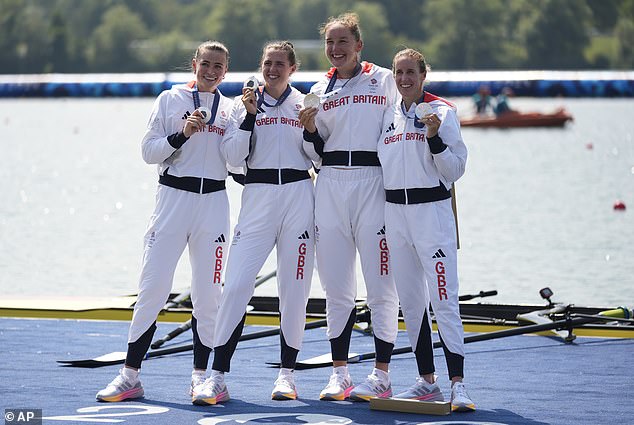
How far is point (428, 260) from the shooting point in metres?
6.62

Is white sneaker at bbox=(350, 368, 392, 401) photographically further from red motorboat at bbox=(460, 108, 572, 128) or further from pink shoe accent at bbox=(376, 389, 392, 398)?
red motorboat at bbox=(460, 108, 572, 128)

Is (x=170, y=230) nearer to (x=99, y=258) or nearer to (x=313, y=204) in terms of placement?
(x=313, y=204)

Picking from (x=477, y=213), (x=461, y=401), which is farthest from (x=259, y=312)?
(x=477, y=213)

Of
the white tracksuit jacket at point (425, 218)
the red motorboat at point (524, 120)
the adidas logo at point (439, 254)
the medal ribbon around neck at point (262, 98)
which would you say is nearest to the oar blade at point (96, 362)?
the medal ribbon around neck at point (262, 98)

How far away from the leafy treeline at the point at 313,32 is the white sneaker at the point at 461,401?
2789 inches

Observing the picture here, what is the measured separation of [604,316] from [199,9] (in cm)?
9813

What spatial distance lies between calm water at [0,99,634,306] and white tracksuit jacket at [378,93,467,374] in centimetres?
684

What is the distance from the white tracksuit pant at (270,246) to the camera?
6852 millimetres

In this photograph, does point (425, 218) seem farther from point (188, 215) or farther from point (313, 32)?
point (313, 32)

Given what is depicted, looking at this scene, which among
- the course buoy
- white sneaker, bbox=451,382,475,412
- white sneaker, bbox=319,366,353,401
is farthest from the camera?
the course buoy

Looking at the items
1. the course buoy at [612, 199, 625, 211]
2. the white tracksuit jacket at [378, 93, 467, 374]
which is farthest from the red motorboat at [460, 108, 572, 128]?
the white tracksuit jacket at [378, 93, 467, 374]

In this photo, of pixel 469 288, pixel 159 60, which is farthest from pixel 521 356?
pixel 159 60

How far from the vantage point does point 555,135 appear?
4334cm

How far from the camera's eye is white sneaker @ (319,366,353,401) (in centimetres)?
681
